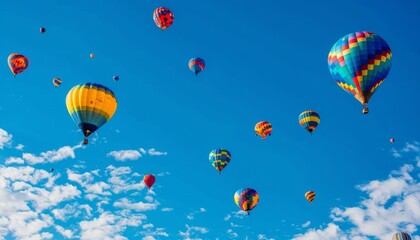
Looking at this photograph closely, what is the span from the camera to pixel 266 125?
177ft

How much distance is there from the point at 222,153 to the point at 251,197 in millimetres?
5305

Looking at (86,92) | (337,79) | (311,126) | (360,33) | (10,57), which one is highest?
(10,57)

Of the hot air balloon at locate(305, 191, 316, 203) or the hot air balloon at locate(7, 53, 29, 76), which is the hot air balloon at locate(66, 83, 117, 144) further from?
the hot air balloon at locate(305, 191, 316, 203)

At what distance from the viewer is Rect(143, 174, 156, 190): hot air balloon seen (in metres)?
51.6

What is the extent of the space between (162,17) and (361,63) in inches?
908

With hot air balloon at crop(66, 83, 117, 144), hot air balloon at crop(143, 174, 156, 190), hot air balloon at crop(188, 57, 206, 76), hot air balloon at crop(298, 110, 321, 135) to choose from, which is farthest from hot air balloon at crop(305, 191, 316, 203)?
hot air balloon at crop(66, 83, 117, 144)

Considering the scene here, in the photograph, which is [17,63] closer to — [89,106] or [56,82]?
[56,82]

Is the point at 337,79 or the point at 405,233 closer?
the point at 337,79

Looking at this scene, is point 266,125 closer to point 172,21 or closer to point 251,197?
point 251,197

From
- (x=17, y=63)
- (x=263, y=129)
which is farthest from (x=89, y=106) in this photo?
(x=263, y=129)

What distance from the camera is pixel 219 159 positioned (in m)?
49.6

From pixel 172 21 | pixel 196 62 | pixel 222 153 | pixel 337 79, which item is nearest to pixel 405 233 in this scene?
pixel 222 153

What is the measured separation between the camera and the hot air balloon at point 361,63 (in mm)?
33062

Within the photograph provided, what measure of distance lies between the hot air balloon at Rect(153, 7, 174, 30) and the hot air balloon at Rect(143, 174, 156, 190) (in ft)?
50.2
